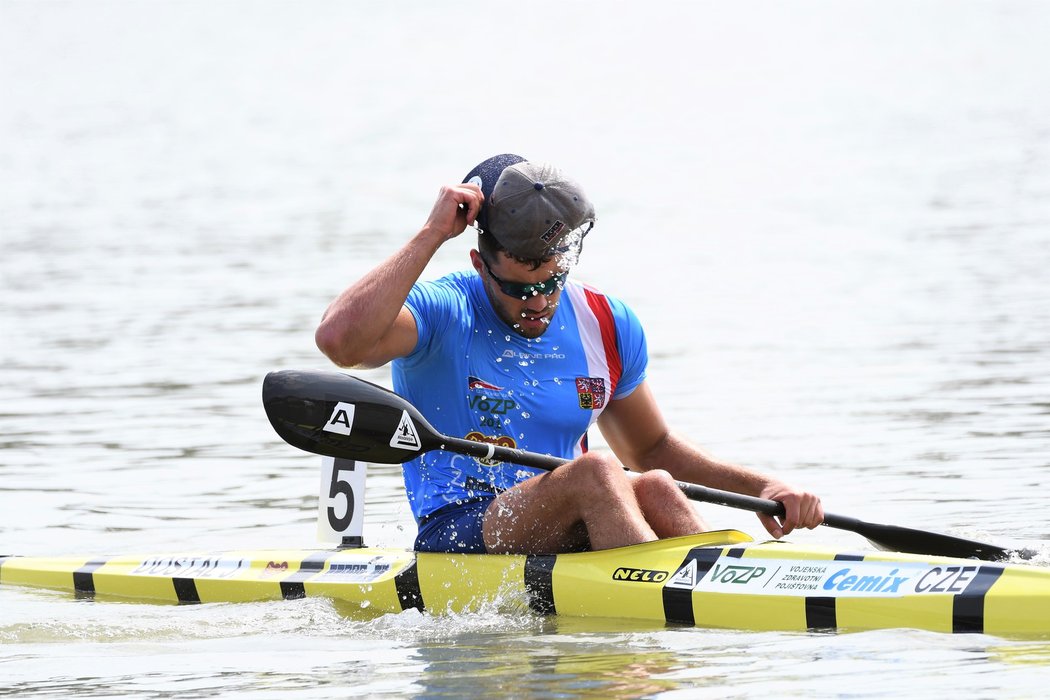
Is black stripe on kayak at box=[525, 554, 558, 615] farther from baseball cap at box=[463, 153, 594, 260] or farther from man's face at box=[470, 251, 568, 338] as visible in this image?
baseball cap at box=[463, 153, 594, 260]

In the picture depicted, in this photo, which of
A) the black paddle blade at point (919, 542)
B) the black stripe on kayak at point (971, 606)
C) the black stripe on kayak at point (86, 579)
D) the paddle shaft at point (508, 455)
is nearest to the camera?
the black stripe on kayak at point (971, 606)

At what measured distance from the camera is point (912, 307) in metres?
16.1

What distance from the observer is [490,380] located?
18.8ft

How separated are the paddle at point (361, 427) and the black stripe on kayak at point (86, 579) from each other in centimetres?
158

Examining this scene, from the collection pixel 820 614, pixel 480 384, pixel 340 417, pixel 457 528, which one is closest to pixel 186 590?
pixel 340 417

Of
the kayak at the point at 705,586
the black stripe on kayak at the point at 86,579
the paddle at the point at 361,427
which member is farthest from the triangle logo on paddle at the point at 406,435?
the black stripe on kayak at the point at 86,579

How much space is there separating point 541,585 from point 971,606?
1434 millimetres

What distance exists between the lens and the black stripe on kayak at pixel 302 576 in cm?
636

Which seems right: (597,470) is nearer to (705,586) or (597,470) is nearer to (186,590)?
(705,586)

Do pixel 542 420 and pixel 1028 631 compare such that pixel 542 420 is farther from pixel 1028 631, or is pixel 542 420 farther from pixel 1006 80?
pixel 1006 80

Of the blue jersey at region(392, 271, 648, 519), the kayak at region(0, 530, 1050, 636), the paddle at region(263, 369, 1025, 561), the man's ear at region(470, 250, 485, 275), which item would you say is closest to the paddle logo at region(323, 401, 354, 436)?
the paddle at region(263, 369, 1025, 561)

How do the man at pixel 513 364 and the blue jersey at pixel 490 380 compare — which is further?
the blue jersey at pixel 490 380

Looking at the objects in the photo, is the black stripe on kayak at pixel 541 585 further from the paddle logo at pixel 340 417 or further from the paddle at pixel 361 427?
the paddle logo at pixel 340 417

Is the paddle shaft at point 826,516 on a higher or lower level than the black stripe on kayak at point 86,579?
higher
